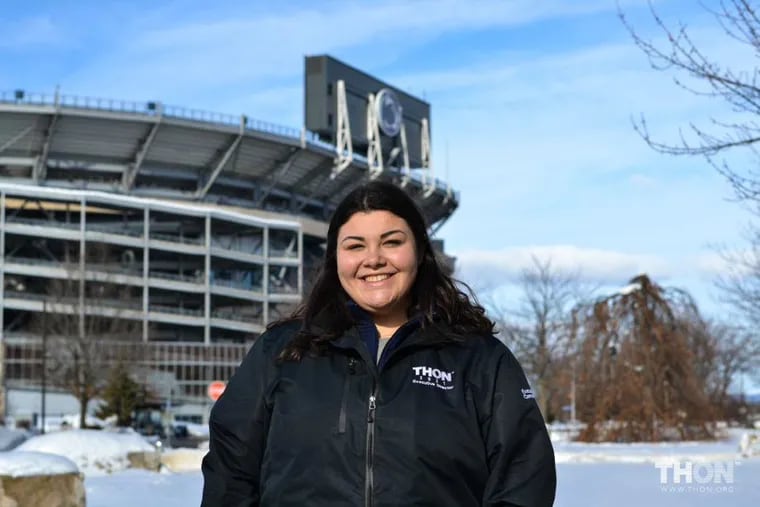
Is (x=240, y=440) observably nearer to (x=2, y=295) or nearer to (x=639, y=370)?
(x=639, y=370)

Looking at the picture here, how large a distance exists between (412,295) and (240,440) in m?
0.74

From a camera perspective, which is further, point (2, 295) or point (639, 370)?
point (2, 295)

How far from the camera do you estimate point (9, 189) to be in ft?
253

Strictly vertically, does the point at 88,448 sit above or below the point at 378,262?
below

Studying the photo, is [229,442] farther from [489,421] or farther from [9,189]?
[9,189]

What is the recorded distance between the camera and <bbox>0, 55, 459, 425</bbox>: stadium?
3017 inches

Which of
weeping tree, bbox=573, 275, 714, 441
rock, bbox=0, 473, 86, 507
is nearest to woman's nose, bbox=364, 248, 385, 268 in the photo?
rock, bbox=0, 473, 86, 507

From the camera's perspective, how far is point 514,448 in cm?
342

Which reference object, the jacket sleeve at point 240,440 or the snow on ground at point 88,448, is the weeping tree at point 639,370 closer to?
the snow on ground at point 88,448

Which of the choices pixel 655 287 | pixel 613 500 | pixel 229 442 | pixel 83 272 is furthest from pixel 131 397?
pixel 229 442

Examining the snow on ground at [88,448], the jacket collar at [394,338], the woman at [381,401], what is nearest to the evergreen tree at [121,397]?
the snow on ground at [88,448]

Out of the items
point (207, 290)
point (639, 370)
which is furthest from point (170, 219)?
point (639, 370)

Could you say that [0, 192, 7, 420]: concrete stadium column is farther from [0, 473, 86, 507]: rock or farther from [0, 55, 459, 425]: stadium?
[0, 473, 86, 507]: rock

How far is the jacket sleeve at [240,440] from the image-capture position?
3604 millimetres
